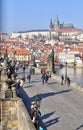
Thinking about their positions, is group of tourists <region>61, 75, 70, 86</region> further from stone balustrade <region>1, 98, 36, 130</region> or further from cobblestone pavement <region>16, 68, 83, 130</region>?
stone balustrade <region>1, 98, 36, 130</region>

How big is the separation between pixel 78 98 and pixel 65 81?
6.85 m

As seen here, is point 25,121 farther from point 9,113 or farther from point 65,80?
point 65,80

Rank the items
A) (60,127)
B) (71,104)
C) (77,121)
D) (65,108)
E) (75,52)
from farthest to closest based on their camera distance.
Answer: (75,52), (71,104), (65,108), (77,121), (60,127)

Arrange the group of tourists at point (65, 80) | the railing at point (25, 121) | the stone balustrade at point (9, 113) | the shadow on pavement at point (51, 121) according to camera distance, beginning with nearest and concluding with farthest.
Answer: the railing at point (25, 121)
the shadow on pavement at point (51, 121)
the stone balustrade at point (9, 113)
the group of tourists at point (65, 80)

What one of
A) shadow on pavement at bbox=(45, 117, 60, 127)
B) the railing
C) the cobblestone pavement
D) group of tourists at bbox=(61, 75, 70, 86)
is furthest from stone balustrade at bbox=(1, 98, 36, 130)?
group of tourists at bbox=(61, 75, 70, 86)

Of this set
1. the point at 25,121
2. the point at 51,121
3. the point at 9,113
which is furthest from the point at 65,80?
the point at 25,121

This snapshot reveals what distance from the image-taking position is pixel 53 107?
1327cm

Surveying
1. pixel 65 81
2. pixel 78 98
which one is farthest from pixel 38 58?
pixel 78 98

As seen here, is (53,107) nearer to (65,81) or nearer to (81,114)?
(81,114)

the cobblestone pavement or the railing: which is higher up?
the railing

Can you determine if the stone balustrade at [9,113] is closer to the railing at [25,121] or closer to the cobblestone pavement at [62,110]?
the railing at [25,121]

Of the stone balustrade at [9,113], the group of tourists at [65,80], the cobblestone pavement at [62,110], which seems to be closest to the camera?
the cobblestone pavement at [62,110]

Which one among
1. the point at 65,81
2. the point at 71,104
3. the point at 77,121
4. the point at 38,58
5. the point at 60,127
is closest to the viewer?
the point at 60,127

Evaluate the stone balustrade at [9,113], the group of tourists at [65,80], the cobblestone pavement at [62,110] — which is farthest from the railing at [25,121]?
the group of tourists at [65,80]
